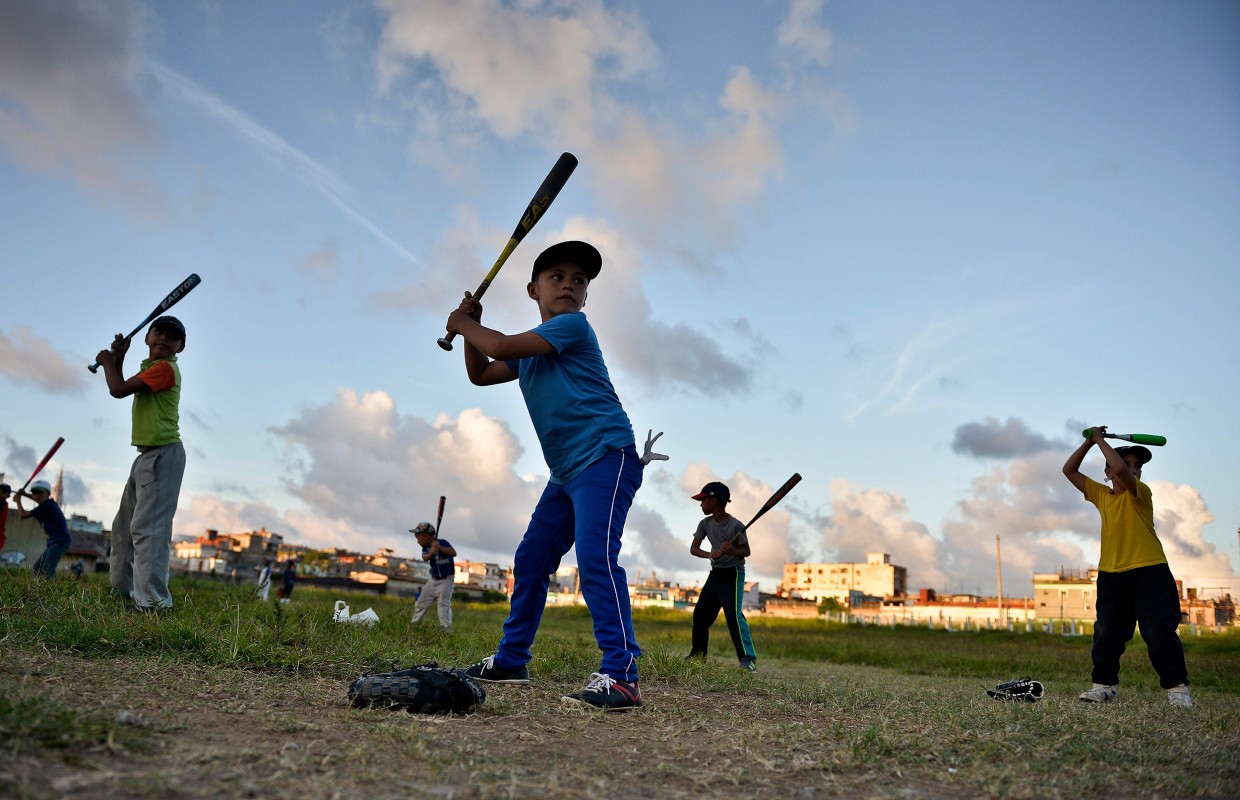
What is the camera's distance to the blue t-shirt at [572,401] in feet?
13.8

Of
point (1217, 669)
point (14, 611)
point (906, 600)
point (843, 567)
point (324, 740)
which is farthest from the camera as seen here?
point (843, 567)

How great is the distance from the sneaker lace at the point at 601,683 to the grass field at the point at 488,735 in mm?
166

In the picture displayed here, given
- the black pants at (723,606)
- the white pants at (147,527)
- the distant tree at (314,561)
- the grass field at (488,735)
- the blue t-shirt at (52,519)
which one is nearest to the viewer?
the grass field at (488,735)

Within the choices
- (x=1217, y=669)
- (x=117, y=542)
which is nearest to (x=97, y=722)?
(x=117, y=542)

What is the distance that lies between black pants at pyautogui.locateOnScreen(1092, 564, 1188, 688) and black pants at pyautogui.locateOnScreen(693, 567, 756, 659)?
117 inches

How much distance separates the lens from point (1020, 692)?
5.33 m

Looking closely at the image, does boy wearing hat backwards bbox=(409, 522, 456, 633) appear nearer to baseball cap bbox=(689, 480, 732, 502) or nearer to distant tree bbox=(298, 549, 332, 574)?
baseball cap bbox=(689, 480, 732, 502)

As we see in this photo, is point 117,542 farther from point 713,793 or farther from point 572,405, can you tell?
point 713,793

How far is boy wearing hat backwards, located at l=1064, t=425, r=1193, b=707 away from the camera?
20.0ft

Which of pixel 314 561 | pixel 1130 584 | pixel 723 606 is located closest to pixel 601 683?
pixel 1130 584

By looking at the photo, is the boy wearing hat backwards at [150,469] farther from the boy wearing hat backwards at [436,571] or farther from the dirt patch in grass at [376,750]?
the boy wearing hat backwards at [436,571]

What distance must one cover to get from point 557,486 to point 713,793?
223 centimetres

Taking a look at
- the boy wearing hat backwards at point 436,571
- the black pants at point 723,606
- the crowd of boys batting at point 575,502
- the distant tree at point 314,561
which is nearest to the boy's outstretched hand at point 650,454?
the crowd of boys batting at point 575,502

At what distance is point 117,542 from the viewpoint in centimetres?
686
